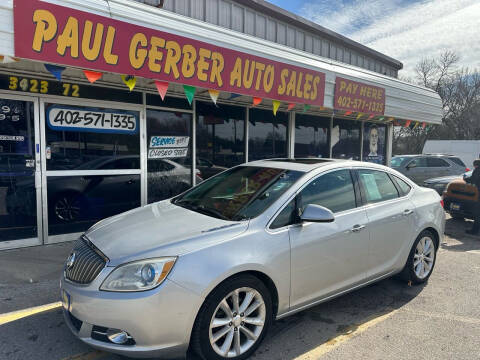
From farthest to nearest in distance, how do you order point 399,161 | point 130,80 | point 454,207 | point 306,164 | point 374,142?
point 399,161, point 374,142, point 454,207, point 130,80, point 306,164

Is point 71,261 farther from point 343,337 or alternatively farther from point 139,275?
point 343,337

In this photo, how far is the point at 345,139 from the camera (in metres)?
10.1

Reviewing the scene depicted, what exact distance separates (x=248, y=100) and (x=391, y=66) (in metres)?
7.29

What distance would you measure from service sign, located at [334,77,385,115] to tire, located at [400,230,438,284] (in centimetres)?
372

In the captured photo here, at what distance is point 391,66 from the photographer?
1188 centimetres

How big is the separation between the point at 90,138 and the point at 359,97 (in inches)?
222

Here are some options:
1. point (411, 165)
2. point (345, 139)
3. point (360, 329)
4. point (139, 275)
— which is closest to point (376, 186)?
point (360, 329)

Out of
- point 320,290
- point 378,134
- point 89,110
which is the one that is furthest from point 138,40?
point 378,134

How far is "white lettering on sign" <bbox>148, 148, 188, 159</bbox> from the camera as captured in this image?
642 cm

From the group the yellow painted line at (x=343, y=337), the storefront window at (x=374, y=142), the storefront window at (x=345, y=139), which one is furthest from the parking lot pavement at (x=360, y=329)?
the storefront window at (x=374, y=142)

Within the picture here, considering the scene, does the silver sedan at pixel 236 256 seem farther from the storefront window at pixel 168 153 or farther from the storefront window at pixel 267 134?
the storefront window at pixel 267 134

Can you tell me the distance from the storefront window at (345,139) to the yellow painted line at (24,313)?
319 inches

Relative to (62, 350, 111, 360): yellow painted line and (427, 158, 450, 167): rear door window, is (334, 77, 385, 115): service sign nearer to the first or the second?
(427, 158, 450, 167): rear door window

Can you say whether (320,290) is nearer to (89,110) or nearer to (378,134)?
(89,110)
